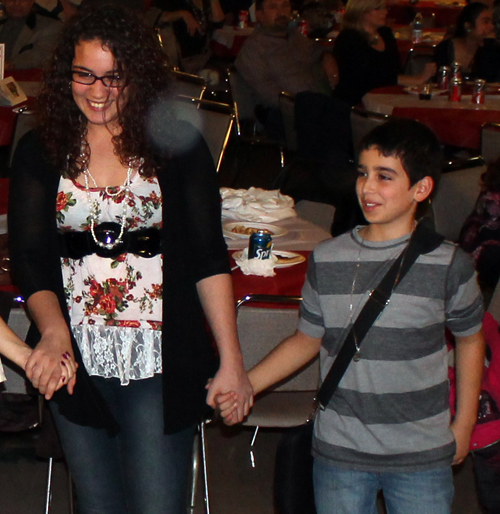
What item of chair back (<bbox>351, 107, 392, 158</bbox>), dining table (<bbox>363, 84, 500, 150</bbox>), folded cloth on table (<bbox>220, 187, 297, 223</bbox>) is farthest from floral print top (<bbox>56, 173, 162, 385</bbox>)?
dining table (<bbox>363, 84, 500, 150</bbox>)

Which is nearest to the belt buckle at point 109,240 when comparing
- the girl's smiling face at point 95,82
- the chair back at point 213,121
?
the girl's smiling face at point 95,82


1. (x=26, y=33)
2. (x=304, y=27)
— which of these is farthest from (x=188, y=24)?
(x=26, y=33)

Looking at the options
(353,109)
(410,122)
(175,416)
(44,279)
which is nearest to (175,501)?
(175,416)

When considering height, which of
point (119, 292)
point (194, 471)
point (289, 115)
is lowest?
point (194, 471)

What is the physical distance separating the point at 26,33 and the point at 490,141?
394 cm

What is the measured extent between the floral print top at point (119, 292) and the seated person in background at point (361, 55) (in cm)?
483

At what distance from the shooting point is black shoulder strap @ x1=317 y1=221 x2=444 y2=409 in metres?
1.83

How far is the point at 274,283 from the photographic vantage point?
2660 mm

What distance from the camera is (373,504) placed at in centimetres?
191

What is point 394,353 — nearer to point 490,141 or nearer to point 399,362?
point 399,362

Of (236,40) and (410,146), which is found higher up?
(410,146)

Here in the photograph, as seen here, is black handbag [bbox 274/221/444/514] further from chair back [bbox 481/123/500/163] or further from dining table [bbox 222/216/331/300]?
chair back [bbox 481/123/500/163]

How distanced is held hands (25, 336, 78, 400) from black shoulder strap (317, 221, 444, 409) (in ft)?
1.79

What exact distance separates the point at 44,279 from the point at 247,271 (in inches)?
38.9
